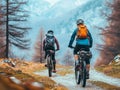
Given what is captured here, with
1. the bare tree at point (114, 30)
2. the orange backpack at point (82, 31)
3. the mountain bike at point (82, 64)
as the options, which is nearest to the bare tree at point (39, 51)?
the bare tree at point (114, 30)

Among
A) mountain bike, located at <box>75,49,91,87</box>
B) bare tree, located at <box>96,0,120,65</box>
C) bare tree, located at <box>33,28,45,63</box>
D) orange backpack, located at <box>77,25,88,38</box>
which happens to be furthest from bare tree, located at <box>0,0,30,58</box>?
orange backpack, located at <box>77,25,88,38</box>

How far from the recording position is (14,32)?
4547 centimetres

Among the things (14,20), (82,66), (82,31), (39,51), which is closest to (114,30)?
(14,20)

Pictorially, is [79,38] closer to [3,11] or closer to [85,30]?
[85,30]

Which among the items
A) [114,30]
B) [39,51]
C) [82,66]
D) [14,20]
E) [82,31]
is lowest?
[39,51]

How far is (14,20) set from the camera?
45.0 meters

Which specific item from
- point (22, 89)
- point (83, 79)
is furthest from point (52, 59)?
point (22, 89)

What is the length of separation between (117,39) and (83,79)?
116 ft

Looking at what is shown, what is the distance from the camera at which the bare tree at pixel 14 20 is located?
43.8 m

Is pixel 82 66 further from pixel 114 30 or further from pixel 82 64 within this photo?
pixel 114 30

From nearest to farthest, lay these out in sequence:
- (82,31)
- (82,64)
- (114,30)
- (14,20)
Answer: (82,31), (82,64), (14,20), (114,30)

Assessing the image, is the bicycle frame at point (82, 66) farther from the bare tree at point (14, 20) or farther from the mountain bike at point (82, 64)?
the bare tree at point (14, 20)

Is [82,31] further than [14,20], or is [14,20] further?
[14,20]

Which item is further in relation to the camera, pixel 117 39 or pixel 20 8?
pixel 117 39
